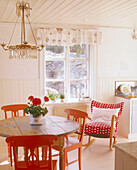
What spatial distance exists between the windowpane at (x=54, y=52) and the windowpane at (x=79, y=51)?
23cm

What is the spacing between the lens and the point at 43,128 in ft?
10.2

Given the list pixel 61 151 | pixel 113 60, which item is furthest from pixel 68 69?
pixel 61 151

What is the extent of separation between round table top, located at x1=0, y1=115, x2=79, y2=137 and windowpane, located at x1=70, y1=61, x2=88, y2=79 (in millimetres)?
1969

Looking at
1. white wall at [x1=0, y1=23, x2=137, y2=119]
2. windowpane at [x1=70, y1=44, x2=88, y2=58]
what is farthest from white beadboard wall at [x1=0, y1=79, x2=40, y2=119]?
windowpane at [x1=70, y1=44, x2=88, y2=58]

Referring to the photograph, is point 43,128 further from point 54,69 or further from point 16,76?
point 54,69

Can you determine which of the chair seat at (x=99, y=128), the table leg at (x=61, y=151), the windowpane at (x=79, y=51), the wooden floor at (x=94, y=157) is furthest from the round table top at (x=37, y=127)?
the windowpane at (x=79, y=51)

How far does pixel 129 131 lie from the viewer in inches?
203

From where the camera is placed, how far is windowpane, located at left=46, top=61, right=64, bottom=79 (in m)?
5.27

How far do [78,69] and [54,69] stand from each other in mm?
572

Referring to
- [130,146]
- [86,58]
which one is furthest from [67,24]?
[130,146]

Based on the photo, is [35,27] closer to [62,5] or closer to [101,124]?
[62,5]

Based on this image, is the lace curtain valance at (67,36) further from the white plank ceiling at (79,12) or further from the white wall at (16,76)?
the white wall at (16,76)

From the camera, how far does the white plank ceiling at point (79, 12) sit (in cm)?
343

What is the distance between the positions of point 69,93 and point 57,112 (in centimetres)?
55
